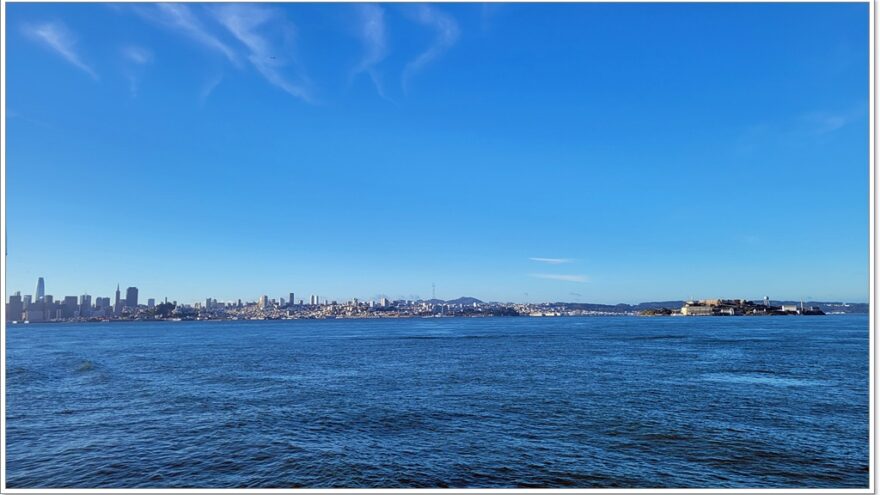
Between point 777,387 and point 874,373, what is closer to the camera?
point 874,373

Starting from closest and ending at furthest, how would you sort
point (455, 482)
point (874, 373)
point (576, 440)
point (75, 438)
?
point (874, 373) → point (455, 482) → point (576, 440) → point (75, 438)

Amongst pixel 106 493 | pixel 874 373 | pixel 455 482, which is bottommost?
pixel 455 482

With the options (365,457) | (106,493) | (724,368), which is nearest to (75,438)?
(365,457)

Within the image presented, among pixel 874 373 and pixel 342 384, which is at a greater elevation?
pixel 874 373

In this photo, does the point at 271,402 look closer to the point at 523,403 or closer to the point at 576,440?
the point at 523,403

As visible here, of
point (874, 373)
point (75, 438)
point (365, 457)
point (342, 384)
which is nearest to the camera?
point (874, 373)

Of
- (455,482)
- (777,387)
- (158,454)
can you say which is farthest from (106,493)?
(777,387)

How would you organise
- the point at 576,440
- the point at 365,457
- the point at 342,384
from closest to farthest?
the point at 365,457, the point at 576,440, the point at 342,384

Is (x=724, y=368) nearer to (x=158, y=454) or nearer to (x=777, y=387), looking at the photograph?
(x=777, y=387)

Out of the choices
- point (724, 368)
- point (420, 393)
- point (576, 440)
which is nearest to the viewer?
point (576, 440)
